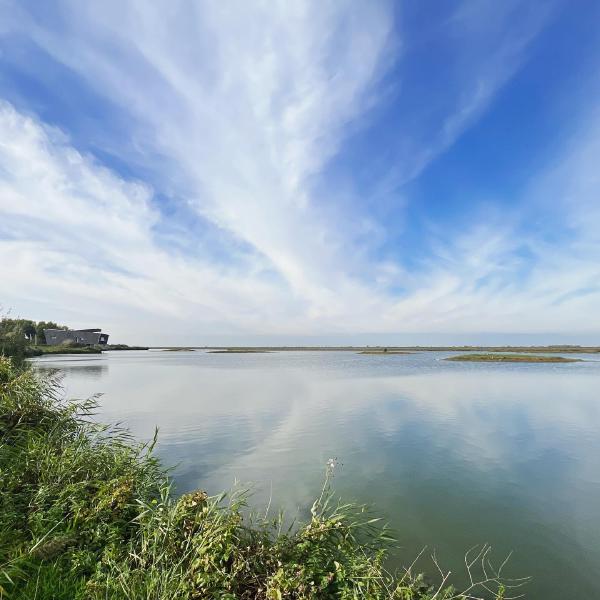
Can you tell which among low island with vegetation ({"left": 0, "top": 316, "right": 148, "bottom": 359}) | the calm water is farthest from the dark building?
the calm water

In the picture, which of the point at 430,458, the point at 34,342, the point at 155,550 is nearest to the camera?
the point at 155,550

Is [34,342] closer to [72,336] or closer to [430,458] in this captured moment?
[72,336]

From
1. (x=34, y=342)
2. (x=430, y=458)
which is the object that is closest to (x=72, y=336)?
(x=34, y=342)

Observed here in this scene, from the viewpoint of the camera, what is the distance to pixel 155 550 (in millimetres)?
5711

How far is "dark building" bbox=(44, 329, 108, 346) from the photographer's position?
118 metres

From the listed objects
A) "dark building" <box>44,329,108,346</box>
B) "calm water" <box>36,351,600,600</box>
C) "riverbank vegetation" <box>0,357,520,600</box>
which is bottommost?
"calm water" <box>36,351,600,600</box>

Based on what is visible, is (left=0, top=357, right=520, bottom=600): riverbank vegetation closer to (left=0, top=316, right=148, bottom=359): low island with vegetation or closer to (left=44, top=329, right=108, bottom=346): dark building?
(left=0, top=316, right=148, bottom=359): low island with vegetation

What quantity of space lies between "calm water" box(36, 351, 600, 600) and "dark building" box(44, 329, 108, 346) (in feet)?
361

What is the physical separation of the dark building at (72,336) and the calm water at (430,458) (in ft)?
361

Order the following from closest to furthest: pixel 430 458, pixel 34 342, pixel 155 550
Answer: pixel 155 550, pixel 430 458, pixel 34 342

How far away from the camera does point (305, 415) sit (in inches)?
874

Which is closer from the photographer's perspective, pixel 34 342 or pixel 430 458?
pixel 430 458

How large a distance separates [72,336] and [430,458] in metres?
139

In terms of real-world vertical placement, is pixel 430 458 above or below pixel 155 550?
below
